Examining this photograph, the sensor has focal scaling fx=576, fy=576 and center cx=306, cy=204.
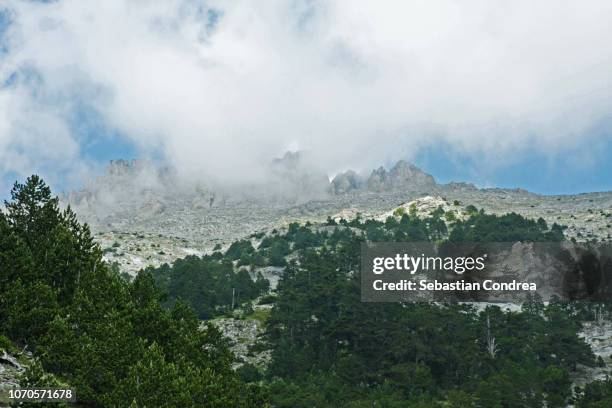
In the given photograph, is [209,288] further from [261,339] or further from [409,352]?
[409,352]

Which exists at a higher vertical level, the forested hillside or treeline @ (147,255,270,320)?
→ treeline @ (147,255,270,320)

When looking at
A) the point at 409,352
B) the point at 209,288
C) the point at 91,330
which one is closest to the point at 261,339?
the point at 209,288

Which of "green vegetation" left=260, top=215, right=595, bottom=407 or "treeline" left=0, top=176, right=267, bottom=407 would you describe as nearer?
"treeline" left=0, top=176, right=267, bottom=407

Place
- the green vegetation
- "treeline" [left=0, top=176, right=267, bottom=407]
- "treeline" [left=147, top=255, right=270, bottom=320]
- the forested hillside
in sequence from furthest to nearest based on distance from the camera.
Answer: "treeline" [left=147, top=255, right=270, bottom=320] → the green vegetation → the forested hillside → "treeline" [left=0, top=176, right=267, bottom=407]

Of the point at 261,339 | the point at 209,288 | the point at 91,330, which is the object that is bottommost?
the point at 91,330

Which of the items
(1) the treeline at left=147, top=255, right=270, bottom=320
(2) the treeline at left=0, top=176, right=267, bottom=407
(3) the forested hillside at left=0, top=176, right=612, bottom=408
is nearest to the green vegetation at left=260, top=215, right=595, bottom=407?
(3) the forested hillside at left=0, top=176, right=612, bottom=408

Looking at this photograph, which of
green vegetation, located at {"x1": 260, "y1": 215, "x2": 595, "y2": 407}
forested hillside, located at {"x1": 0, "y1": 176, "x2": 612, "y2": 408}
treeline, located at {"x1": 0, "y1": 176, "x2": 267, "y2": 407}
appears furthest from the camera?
green vegetation, located at {"x1": 260, "y1": 215, "x2": 595, "y2": 407}

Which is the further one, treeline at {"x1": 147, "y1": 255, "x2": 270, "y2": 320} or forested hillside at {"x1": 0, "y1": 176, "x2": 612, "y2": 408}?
treeline at {"x1": 147, "y1": 255, "x2": 270, "y2": 320}

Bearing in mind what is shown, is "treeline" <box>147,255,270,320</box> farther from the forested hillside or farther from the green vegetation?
the green vegetation

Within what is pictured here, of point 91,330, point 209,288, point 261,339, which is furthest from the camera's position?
point 209,288

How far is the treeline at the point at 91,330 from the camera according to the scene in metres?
32.1

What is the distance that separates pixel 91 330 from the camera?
36969 millimetres

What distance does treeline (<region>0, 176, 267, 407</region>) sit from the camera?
1262 inches

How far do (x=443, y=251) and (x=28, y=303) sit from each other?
96.2 meters
